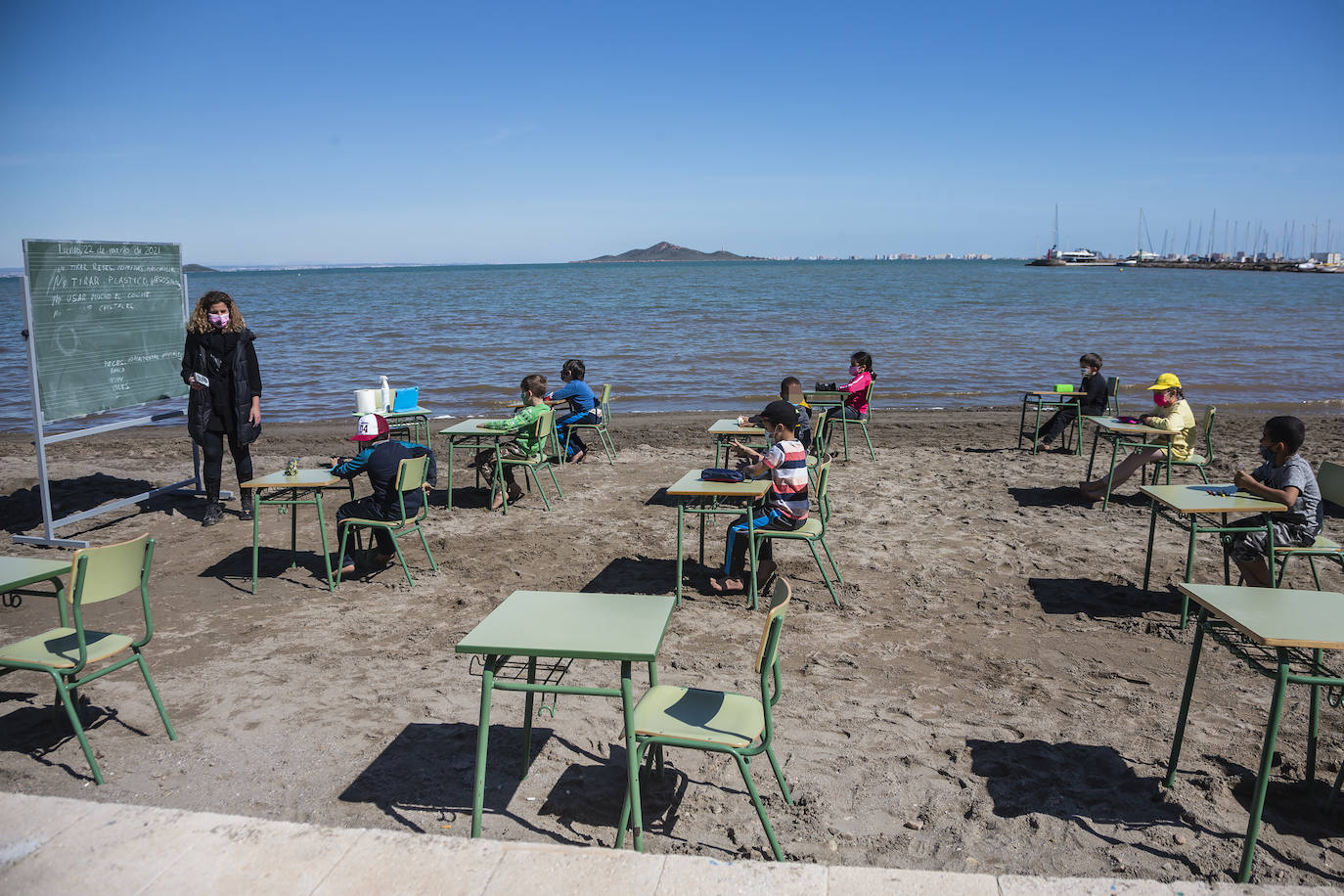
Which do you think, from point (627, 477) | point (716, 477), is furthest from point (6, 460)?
point (716, 477)

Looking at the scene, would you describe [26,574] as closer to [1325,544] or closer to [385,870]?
[385,870]

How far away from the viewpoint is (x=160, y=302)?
848cm

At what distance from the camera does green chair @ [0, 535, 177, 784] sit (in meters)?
3.50

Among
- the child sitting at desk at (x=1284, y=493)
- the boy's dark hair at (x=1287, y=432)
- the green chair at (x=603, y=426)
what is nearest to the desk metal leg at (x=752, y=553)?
the child sitting at desk at (x=1284, y=493)

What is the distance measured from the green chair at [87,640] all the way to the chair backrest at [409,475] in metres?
1.93

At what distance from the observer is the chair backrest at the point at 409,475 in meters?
5.74

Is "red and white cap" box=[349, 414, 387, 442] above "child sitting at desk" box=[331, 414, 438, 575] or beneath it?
above

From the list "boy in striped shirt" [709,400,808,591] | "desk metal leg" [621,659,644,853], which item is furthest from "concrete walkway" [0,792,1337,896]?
"boy in striped shirt" [709,400,808,591]

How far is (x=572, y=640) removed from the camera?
2.98m

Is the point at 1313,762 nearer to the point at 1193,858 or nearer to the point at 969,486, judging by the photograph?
the point at 1193,858

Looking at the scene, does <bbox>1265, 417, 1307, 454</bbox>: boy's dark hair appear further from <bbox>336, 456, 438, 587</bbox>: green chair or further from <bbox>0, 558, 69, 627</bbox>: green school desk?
<bbox>0, 558, 69, 627</bbox>: green school desk

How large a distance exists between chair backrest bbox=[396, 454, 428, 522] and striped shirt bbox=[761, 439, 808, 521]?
7.42ft

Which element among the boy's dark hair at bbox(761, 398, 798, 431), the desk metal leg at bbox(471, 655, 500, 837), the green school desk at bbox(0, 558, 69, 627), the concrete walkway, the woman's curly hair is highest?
the woman's curly hair

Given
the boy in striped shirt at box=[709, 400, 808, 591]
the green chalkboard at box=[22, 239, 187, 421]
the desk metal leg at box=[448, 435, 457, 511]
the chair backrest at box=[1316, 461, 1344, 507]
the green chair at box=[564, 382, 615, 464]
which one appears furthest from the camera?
the green chair at box=[564, 382, 615, 464]
